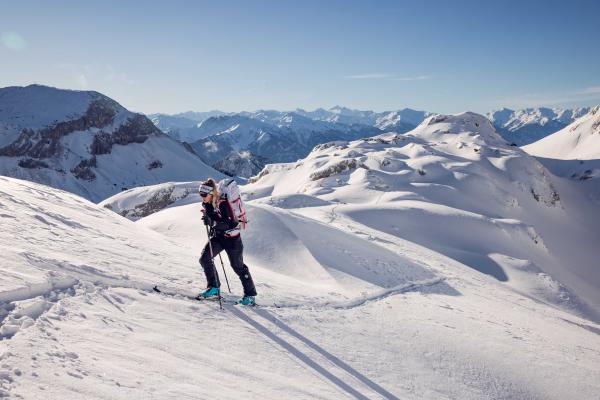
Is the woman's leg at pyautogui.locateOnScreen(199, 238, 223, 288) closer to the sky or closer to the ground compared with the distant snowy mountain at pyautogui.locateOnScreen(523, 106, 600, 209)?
closer to the ground

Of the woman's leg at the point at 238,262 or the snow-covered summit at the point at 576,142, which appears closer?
the woman's leg at the point at 238,262

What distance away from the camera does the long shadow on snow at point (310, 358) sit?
6293mm

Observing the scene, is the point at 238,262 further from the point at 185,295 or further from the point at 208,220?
the point at 185,295

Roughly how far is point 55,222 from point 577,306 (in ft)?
92.0

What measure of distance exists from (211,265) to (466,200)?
51.2m

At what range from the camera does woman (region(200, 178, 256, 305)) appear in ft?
27.4

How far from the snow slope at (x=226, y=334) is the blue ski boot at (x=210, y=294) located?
0.33 m

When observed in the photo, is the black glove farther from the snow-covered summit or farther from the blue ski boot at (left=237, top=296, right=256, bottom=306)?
the snow-covered summit

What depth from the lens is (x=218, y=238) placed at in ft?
28.2

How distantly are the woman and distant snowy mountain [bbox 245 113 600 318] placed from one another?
2027 cm

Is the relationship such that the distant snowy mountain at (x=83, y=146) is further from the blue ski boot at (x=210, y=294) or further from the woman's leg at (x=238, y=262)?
the blue ski boot at (x=210, y=294)

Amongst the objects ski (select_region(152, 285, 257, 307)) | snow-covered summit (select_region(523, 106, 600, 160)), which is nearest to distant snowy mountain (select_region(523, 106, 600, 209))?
snow-covered summit (select_region(523, 106, 600, 160))

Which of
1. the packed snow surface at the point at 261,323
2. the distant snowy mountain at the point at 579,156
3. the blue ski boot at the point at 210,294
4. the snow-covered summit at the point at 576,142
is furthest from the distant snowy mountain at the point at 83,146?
the snow-covered summit at the point at 576,142

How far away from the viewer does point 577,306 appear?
24500mm
